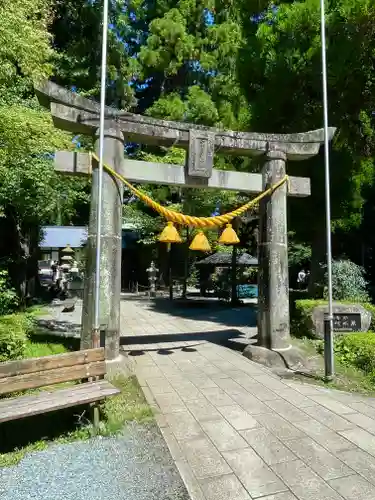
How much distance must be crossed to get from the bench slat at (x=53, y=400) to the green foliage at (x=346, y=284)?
6.92 m

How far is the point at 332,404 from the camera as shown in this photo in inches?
196

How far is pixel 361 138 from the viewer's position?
34.1ft

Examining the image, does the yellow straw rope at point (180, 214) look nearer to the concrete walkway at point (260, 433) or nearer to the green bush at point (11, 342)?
the concrete walkway at point (260, 433)

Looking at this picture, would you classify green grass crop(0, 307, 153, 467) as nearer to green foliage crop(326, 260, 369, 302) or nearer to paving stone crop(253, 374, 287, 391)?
paving stone crop(253, 374, 287, 391)

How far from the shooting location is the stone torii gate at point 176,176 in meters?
5.85

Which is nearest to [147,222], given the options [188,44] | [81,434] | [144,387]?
[188,44]

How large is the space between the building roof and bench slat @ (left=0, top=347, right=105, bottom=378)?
22133mm

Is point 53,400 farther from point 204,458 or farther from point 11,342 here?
point 11,342

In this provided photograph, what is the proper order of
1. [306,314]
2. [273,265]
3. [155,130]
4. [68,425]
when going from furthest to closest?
[306,314]
[273,265]
[155,130]
[68,425]

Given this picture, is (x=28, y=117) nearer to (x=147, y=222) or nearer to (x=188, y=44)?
(x=147, y=222)

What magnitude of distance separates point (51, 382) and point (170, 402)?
173 cm

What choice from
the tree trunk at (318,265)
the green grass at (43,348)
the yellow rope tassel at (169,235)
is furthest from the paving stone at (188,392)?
the tree trunk at (318,265)

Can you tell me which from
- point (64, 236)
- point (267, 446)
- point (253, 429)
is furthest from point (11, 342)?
point (64, 236)

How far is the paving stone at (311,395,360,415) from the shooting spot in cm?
475
